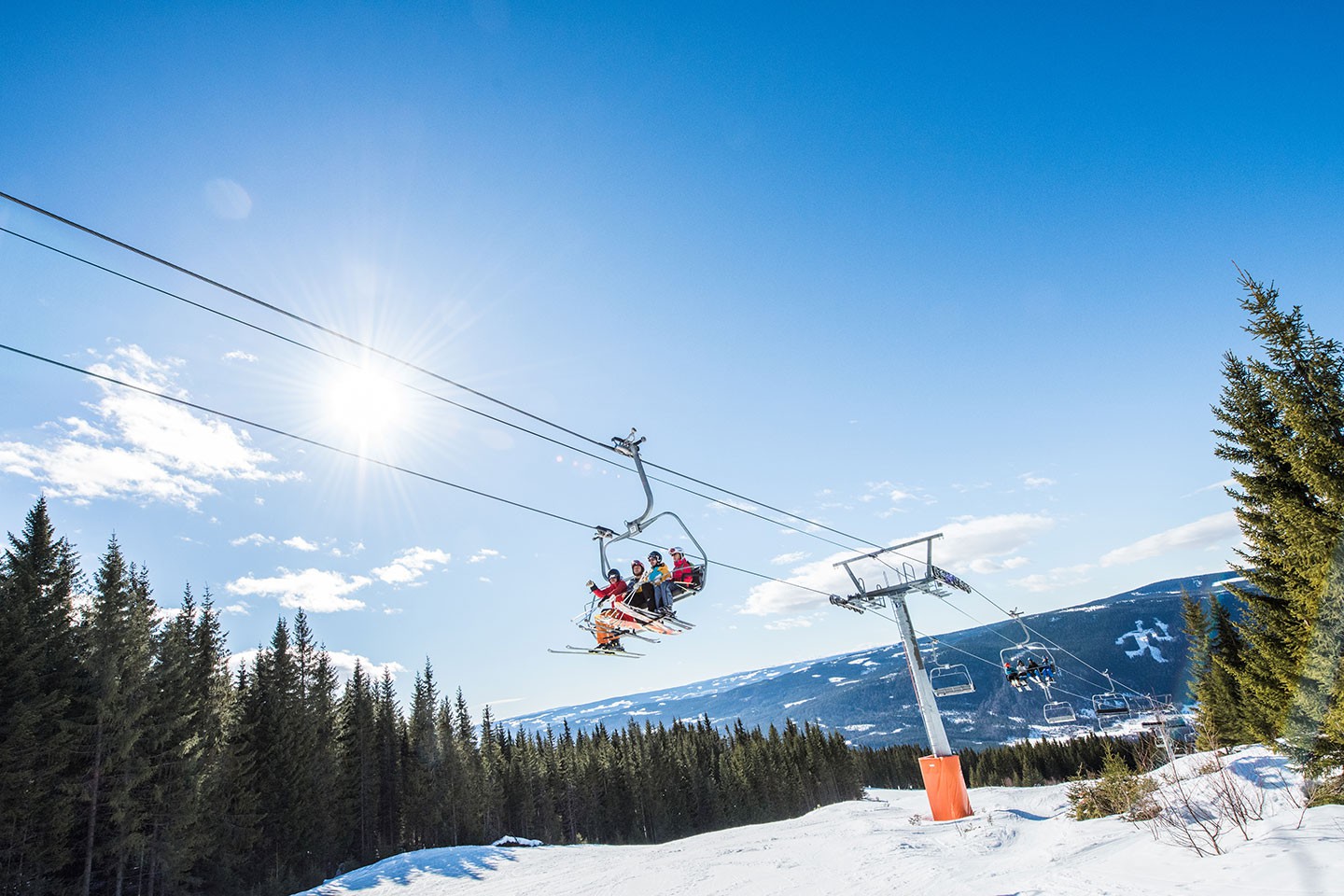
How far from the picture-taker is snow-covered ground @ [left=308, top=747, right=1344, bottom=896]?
8.07 m

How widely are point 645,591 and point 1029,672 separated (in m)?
20.0

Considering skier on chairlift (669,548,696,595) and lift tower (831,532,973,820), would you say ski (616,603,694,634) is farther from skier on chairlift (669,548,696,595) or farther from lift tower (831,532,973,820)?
lift tower (831,532,973,820)

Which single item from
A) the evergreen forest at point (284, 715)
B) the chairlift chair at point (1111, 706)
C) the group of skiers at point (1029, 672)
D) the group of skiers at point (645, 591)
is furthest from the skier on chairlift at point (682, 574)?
the chairlift chair at point (1111, 706)

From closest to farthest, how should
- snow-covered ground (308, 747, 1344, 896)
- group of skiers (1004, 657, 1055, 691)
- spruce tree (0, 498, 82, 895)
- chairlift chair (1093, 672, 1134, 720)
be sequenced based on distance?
1. snow-covered ground (308, 747, 1344, 896)
2. spruce tree (0, 498, 82, 895)
3. group of skiers (1004, 657, 1055, 691)
4. chairlift chair (1093, 672, 1134, 720)

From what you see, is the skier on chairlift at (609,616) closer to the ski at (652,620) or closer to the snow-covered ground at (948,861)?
the ski at (652,620)

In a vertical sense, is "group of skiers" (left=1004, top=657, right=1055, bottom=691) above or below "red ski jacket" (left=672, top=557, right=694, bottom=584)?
below

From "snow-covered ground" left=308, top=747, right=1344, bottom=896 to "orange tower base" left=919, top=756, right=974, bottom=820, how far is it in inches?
41.6

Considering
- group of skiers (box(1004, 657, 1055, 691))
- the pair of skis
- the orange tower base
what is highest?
the pair of skis

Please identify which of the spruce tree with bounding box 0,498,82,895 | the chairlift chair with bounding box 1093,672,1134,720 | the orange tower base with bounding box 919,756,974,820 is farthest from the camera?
the chairlift chair with bounding box 1093,672,1134,720

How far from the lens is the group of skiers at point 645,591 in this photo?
1363 cm

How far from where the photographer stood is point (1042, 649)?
2408 cm

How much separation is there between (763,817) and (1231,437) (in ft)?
225

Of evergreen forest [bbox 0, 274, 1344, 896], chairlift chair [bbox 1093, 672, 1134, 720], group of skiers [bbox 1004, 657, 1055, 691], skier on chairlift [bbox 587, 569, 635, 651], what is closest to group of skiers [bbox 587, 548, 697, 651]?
skier on chairlift [bbox 587, 569, 635, 651]

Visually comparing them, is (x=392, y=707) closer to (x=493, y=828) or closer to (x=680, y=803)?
(x=493, y=828)
